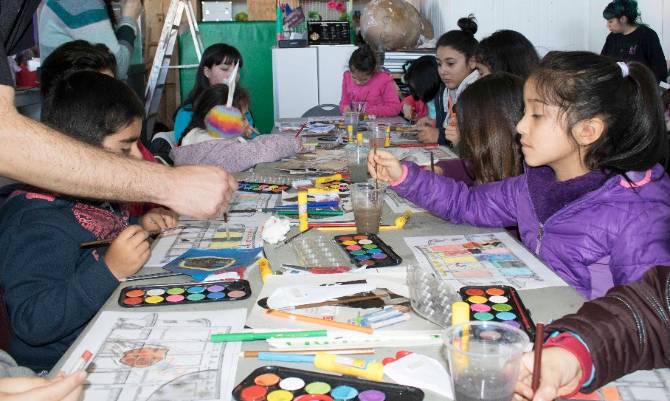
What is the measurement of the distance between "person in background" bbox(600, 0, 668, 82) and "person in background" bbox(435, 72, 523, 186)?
286 cm

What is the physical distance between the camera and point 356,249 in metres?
1.63

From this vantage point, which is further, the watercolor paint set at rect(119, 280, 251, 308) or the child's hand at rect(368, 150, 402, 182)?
the child's hand at rect(368, 150, 402, 182)

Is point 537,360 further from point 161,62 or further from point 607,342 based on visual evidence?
point 161,62

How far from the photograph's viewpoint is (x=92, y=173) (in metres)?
1.38

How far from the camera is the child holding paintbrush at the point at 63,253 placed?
58.2 inches

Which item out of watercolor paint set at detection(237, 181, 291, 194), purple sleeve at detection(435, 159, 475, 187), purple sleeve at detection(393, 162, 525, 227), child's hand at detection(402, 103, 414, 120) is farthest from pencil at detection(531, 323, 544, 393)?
child's hand at detection(402, 103, 414, 120)

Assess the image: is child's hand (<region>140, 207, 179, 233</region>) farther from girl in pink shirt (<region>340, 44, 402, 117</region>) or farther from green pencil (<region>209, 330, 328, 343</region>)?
girl in pink shirt (<region>340, 44, 402, 117</region>)

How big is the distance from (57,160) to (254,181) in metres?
1.23

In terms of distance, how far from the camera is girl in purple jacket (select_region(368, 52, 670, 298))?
160 cm

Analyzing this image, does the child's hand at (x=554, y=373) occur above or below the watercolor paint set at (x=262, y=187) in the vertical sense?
above

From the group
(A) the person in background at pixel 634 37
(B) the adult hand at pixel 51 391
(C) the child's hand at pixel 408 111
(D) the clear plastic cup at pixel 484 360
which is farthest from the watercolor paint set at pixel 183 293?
(A) the person in background at pixel 634 37

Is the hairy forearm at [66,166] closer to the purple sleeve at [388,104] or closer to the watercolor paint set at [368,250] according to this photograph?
the watercolor paint set at [368,250]

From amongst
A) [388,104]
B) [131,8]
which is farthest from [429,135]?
Result: [131,8]

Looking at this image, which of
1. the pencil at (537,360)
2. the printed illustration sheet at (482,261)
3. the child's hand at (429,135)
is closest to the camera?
the pencil at (537,360)
